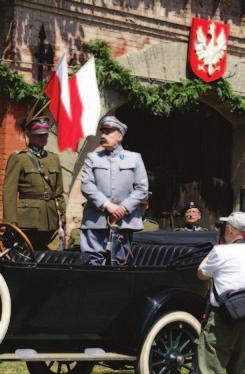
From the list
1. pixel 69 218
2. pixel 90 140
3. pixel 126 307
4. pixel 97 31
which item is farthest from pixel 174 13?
pixel 126 307

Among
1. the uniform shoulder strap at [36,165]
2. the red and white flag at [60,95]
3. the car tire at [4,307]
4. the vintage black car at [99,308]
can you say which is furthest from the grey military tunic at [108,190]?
the red and white flag at [60,95]

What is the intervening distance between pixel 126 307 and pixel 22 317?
772 mm

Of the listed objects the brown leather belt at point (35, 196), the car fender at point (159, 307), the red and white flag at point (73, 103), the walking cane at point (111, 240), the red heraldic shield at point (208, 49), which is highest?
the red heraldic shield at point (208, 49)

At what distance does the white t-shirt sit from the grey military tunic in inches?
48.4

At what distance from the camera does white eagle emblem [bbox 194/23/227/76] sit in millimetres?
12320

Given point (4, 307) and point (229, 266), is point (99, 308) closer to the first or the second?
point (4, 307)

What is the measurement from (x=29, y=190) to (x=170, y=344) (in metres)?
1.67

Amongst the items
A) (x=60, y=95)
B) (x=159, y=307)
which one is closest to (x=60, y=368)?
(x=159, y=307)

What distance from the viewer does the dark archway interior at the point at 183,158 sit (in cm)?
1255

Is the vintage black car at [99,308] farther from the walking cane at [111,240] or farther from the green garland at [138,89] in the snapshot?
the green garland at [138,89]

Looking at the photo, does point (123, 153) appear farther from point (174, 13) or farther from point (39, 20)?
point (174, 13)

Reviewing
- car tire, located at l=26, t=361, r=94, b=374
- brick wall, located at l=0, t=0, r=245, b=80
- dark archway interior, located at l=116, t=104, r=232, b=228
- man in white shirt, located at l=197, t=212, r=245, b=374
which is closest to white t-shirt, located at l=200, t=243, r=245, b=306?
man in white shirt, located at l=197, t=212, r=245, b=374

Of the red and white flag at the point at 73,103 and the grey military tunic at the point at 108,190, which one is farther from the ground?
the red and white flag at the point at 73,103

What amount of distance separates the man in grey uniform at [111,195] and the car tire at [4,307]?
1142 millimetres
